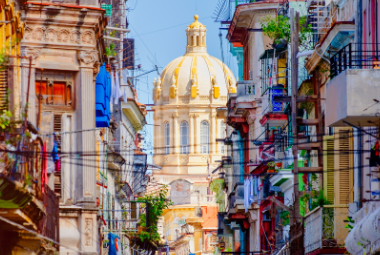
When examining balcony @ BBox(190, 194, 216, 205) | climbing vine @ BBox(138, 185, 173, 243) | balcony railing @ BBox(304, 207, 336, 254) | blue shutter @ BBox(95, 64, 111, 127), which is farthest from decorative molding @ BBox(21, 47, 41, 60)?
balcony @ BBox(190, 194, 216, 205)

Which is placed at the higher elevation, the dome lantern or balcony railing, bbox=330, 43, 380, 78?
the dome lantern

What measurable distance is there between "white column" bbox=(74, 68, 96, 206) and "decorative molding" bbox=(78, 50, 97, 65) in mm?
213

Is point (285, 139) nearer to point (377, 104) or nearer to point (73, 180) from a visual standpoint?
point (73, 180)

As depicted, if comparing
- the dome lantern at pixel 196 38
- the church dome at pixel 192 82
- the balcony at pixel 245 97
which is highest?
the dome lantern at pixel 196 38

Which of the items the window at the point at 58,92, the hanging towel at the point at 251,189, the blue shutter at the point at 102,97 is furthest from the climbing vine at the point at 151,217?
the window at the point at 58,92

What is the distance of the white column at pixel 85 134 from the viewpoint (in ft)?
95.6

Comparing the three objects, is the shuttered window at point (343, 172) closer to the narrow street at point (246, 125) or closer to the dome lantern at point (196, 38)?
the narrow street at point (246, 125)

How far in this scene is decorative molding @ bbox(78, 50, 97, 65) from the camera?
95.7 ft

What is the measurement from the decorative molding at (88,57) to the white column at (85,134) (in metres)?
0.21

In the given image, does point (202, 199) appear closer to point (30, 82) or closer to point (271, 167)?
point (271, 167)

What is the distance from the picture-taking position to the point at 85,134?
1152 inches

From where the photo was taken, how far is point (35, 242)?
23062 mm

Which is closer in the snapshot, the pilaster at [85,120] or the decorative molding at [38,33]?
the decorative molding at [38,33]

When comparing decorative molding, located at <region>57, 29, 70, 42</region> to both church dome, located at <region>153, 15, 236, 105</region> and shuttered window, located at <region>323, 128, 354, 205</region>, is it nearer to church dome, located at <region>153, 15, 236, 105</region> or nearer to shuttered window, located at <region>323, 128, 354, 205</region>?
shuttered window, located at <region>323, 128, 354, 205</region>
